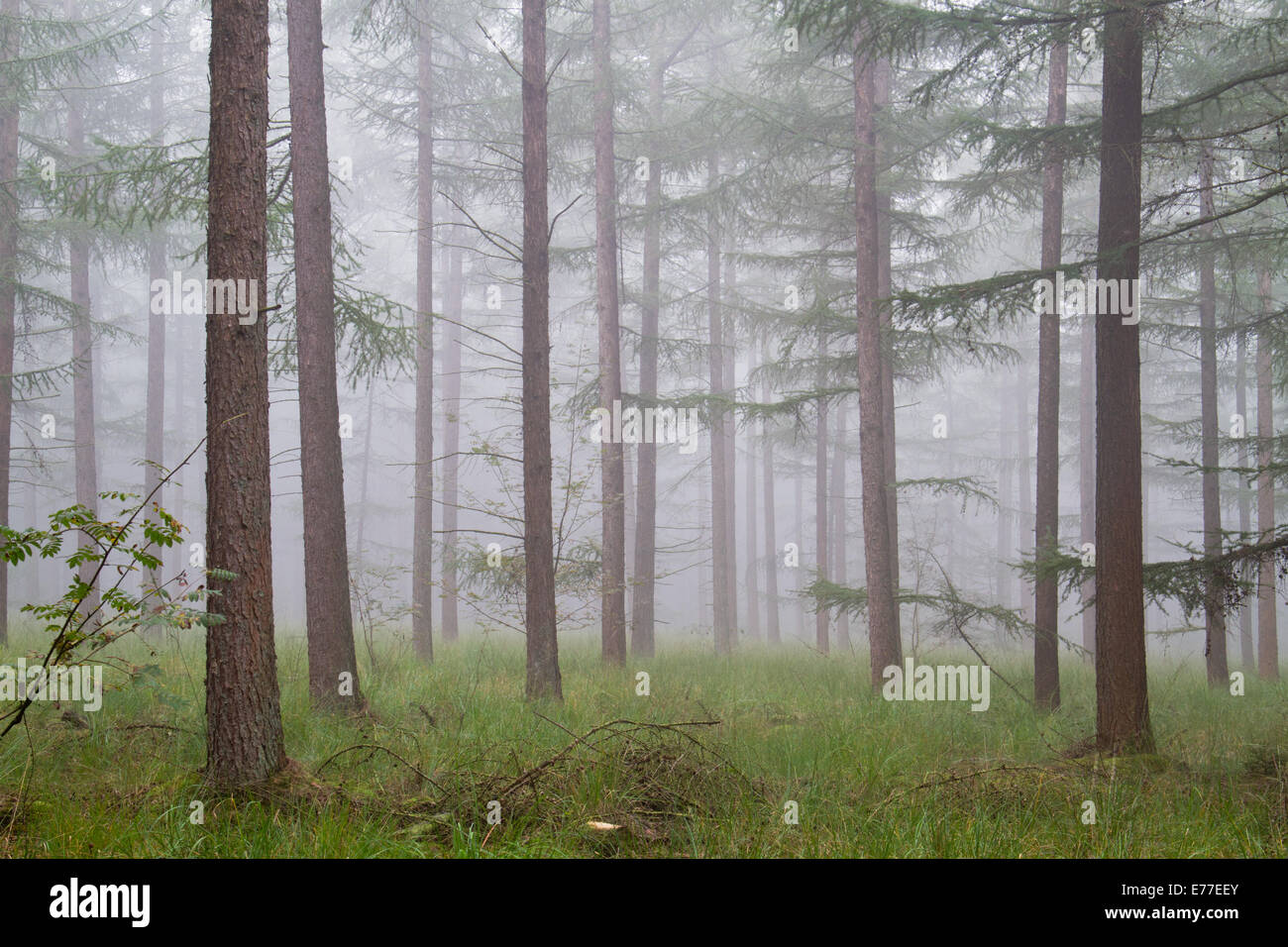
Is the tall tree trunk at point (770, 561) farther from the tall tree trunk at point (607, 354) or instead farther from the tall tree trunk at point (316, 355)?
the tall tree trunk at point (316, 355)

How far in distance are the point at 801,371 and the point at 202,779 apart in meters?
12.9

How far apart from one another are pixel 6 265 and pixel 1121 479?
15385mm

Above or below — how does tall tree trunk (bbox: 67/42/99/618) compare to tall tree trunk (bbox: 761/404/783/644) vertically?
above

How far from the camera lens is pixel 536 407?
917 centimetres

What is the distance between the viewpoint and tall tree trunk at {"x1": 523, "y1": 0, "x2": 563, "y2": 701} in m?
9.07

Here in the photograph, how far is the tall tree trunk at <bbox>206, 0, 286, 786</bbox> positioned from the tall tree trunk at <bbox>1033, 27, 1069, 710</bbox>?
8860 mm

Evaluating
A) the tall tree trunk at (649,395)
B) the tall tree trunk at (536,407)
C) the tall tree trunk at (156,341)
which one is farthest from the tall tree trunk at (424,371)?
the tall tree trunk at (156,341)

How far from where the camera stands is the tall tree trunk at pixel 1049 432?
10594mm

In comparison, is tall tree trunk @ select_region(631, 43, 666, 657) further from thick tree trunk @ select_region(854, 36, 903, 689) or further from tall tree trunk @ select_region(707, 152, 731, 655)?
thick tree trunk @ select_region(854, 36, 903, 689)

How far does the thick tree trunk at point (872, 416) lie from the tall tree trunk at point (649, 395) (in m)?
4.69

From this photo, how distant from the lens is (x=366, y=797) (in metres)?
5.15

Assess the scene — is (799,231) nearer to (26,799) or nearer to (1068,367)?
(26,799)

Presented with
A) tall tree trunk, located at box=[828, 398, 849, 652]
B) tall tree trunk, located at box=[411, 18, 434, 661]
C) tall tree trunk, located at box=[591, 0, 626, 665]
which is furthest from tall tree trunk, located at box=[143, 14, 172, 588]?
tall tree trunk, located at box=[828, 398, 849, 652]

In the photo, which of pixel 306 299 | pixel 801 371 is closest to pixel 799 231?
pixel 801 371
